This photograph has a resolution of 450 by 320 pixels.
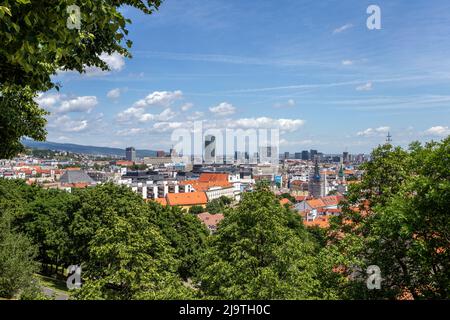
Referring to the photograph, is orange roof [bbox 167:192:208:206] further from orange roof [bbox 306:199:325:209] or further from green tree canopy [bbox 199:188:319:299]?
green tree canopy [bbox 199:188:319:299]

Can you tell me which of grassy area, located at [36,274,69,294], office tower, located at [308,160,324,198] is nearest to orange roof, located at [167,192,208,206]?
office tower, located at [308,160,324,198]

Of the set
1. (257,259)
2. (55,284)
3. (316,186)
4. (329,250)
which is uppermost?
(329,250)

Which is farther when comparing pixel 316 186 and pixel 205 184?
pixel 316 186

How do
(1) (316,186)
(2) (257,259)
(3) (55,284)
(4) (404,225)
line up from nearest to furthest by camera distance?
1. (4) (404,225)
2. (2) (257,259)
3. (3) (55,284)
4. (1) (316,186)

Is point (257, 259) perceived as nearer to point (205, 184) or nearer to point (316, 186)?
point (205, 184)

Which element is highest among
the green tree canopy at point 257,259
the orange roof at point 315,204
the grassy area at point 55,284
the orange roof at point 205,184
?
the green tree canopy at point 257,259

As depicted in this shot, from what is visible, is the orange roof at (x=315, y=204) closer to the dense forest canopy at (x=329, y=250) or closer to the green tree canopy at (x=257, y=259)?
the dense forest canopy at (x=329, y=250)

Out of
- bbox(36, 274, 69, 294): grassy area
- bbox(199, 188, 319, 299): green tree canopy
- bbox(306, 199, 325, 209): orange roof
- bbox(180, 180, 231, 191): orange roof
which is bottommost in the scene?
bbox(306, 199, 325, 209): orange roof

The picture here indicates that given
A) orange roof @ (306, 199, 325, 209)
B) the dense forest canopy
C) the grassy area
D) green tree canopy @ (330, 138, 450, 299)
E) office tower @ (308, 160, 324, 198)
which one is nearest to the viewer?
green tree canopy @ (330, 138, 450, 299)

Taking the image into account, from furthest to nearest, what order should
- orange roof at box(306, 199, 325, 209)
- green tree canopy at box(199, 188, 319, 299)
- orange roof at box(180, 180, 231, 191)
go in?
orange roof at box(180, 180, 231, 191) < orange roof at box(306, 199, 325, 209) < green tree canopy at box(199, 188, 319, 299)

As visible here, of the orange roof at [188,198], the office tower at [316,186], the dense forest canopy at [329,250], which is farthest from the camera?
the office tower at [316,186]

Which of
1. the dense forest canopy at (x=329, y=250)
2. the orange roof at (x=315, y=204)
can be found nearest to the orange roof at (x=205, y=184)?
the orange roof at (x=315, y=204)

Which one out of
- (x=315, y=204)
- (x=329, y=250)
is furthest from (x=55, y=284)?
(x=315, y=204)

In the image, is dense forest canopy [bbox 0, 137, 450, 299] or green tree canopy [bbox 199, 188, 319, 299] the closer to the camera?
dense forest canopy [bbox 0, 137, 450, 299]
